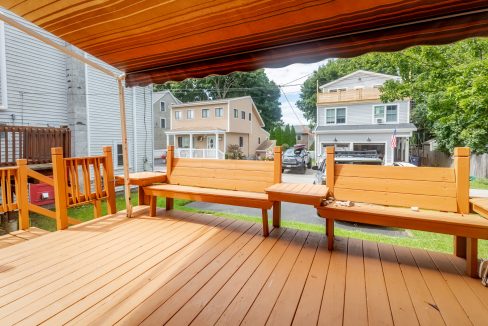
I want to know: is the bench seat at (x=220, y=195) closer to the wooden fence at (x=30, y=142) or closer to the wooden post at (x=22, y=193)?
the wooden post at (x=22, y=193)

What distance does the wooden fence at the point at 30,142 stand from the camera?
6.02 meters

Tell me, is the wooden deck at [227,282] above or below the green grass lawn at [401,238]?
above

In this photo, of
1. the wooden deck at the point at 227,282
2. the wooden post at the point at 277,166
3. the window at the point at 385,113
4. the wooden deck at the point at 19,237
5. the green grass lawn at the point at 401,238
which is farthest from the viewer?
the window at the point at 385,113

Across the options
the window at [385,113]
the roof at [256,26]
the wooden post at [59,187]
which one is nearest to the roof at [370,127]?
the window at [385,113]

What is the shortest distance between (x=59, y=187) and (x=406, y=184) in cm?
413

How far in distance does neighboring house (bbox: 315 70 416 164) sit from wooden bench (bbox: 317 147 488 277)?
14438mm

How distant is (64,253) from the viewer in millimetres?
2691

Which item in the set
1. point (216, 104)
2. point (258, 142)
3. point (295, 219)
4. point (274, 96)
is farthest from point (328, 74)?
point (295, 219)

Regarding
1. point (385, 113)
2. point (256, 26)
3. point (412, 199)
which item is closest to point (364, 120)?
point (385, 113)

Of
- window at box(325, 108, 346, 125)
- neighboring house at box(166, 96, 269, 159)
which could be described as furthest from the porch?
window at box(325, 108, 346, 125)

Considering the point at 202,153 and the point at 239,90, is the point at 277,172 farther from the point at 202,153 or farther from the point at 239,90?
the point at 239,90

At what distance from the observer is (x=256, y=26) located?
2.21 metres

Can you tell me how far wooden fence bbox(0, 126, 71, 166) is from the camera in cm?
602

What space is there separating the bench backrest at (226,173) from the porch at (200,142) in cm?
1523
